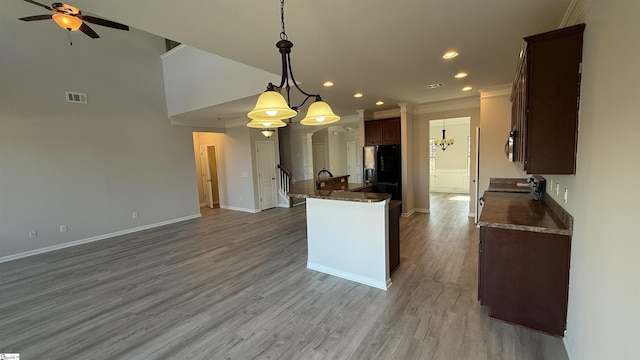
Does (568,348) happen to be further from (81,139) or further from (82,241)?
(81,139)

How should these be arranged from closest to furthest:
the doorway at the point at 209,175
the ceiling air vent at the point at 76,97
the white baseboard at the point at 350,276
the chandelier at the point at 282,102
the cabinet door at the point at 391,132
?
the chandelier at the point at 282,102 < the white baseboard at the point at 350,276 < the ceiling air vent at the point at 76,97 < the cabinet door at the point at 391,132 < the doorway at the point at 209,175

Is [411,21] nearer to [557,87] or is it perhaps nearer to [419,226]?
[557,87]

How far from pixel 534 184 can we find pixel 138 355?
177 inches

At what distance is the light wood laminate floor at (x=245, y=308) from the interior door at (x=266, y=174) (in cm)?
321

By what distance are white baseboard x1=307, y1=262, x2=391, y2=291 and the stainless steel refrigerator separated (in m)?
3.22

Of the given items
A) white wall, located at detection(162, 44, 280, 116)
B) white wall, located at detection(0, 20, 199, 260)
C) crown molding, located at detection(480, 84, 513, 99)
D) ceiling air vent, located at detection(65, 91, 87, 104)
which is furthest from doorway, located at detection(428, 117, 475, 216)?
ceiling air vent, located at detection(65, 91, 87, 104)

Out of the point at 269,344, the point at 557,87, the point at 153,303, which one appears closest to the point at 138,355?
the point at 153,303

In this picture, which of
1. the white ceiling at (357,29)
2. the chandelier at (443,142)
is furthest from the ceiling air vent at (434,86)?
the chandelier at (443,142)

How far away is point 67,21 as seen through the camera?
3217 mm

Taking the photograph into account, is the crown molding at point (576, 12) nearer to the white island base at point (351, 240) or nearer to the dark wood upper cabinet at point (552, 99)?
the dark wood upper cabinet at point (552, 99)

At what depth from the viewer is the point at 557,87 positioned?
1.87 m

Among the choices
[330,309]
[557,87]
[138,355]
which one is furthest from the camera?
[330,309]

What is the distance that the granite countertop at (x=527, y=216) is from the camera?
1999 mm

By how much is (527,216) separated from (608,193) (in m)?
1.11
